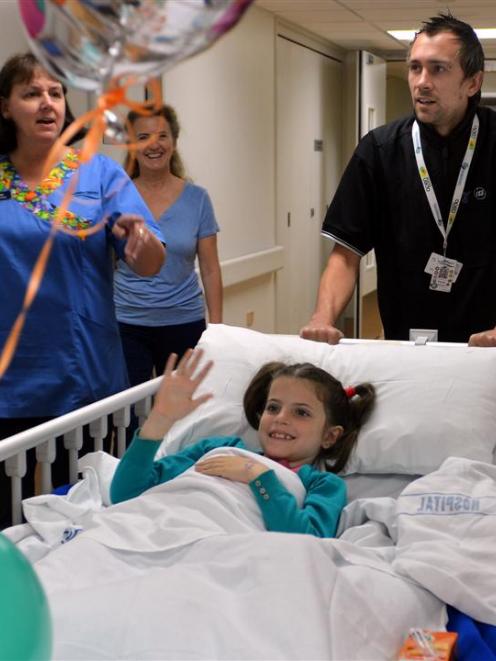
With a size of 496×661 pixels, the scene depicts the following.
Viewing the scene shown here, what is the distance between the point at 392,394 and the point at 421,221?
2.03ft

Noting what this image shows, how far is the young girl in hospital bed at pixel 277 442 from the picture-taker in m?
1.94

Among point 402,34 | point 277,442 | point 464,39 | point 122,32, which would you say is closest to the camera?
point 122,32

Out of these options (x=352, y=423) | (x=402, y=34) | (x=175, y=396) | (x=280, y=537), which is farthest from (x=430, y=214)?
(x=402, y=34)

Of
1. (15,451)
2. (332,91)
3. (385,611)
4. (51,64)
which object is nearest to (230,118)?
(332,91)

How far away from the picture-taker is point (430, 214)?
9.16 ft

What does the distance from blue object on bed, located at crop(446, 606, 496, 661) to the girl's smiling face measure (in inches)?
22.8

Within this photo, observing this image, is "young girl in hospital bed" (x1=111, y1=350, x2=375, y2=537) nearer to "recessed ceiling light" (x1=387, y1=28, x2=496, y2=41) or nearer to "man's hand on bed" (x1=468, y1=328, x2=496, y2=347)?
"man's hand on bed" (x1=468, y1=328, x2=496, y2=347)

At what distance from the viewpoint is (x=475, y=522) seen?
1852 mm

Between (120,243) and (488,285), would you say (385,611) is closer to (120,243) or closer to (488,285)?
(120,243)

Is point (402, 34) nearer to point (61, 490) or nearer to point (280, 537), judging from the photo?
point (61, 490)

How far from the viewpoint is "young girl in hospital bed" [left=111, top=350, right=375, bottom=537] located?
194cm

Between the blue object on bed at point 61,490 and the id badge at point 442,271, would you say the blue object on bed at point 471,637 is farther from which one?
the id badge at point 442,271

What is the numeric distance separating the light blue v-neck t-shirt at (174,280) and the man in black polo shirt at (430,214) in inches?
30.9

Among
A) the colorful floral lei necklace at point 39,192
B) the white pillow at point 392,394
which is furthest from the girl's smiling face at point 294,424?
the colorful floral lei necklace at point 39,192
